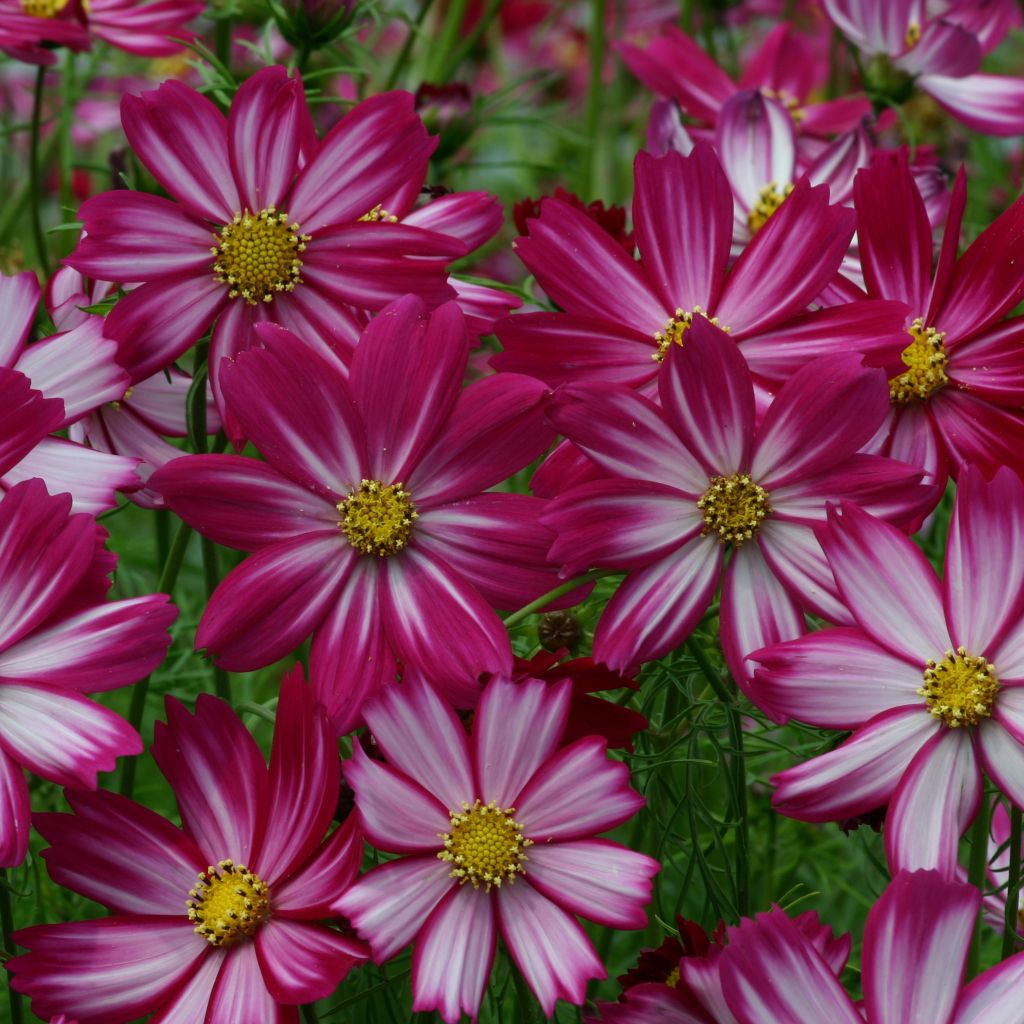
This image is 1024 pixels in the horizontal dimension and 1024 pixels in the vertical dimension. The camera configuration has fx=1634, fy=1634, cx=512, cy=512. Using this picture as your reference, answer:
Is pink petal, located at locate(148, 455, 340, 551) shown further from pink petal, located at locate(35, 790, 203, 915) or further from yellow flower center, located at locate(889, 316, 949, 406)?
yellow flower center, located at locate(889, 316, 949, 406)

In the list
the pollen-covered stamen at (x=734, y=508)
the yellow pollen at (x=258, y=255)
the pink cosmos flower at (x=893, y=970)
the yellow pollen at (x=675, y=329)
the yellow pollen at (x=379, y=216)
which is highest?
the yellow pollen at (x=379, y=216)

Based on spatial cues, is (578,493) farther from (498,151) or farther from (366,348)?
(498,151)

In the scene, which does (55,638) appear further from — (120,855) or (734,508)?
(734,508)

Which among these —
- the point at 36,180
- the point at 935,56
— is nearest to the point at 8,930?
the point at 36,180

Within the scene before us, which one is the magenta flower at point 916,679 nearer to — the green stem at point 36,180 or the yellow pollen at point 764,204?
the yellow pollen at point 764,204

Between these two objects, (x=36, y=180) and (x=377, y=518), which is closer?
(x=377, y=518)

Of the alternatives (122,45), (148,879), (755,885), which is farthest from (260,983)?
(122,45)

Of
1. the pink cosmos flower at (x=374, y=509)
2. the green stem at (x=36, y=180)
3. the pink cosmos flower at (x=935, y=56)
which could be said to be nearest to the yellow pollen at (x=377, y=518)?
the pink cosmos flower at (x=374, y=509)
